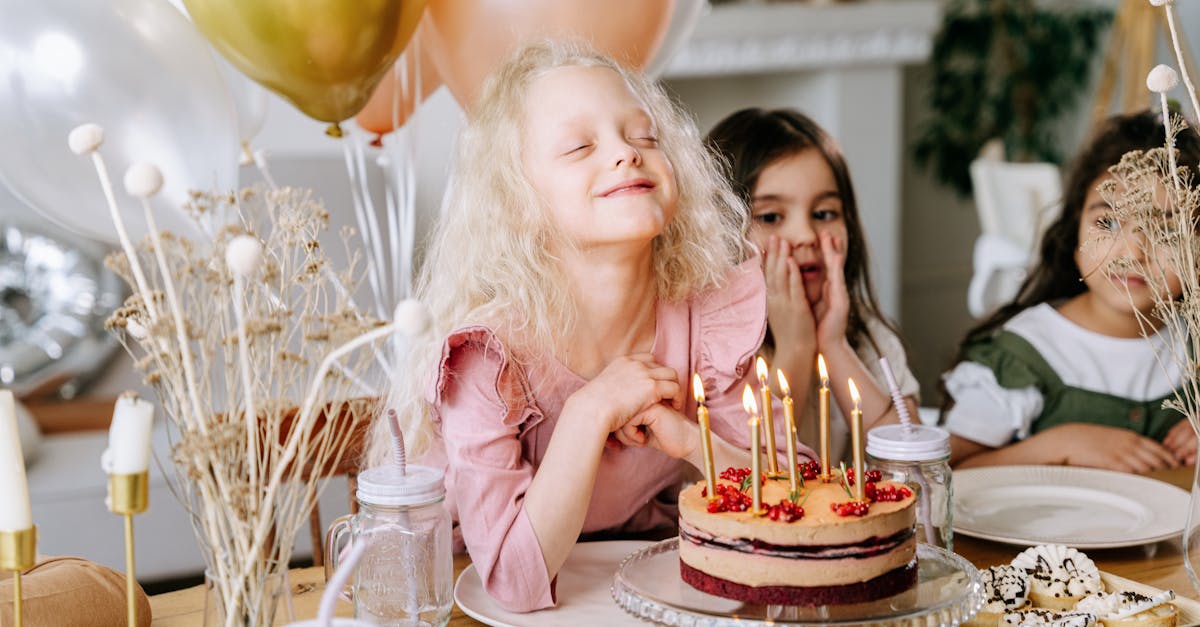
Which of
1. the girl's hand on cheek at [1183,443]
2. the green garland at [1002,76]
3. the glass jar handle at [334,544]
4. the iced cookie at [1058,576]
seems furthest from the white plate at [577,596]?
the green garland at [1002,76]

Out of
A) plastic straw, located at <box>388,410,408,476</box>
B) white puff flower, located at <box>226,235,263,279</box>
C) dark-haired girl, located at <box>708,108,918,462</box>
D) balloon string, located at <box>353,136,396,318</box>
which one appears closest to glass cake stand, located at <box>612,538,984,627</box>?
plastic straw, located at <box>388,410,408,476</box>

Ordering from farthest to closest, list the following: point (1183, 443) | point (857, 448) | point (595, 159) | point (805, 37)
→ point (805, 37) → point (1183, 443) → point (595, 159) → point (857, 448)

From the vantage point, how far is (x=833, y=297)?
6.56 ft

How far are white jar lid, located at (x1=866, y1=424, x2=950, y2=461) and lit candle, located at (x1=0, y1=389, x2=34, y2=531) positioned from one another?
2.68 ft

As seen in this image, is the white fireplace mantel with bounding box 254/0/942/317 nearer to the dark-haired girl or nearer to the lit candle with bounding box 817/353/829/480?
the dark-haired girl

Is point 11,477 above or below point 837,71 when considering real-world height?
below

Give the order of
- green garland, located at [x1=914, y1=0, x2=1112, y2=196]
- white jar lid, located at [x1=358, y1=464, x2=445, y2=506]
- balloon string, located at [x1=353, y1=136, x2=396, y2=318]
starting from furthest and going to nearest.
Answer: green garland, located at [x1=914, y1=0, x2=1112, y2=196], balloon string, located at [x1=353, y1=136, x2=396, y2=318], white jar lid, located at [x1=358, y1=464, x2=445, y2=506]

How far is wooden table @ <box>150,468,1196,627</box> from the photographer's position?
1.37 metres

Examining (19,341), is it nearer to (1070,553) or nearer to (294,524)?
(294,524)

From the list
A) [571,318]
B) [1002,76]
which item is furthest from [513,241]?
[1002,76]

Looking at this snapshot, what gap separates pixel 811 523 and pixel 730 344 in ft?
1.45

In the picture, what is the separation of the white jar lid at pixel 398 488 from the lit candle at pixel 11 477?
0.28 metres

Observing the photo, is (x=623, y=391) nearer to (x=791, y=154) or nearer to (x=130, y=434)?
(x=130, y=434)

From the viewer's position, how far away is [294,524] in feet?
3.60
